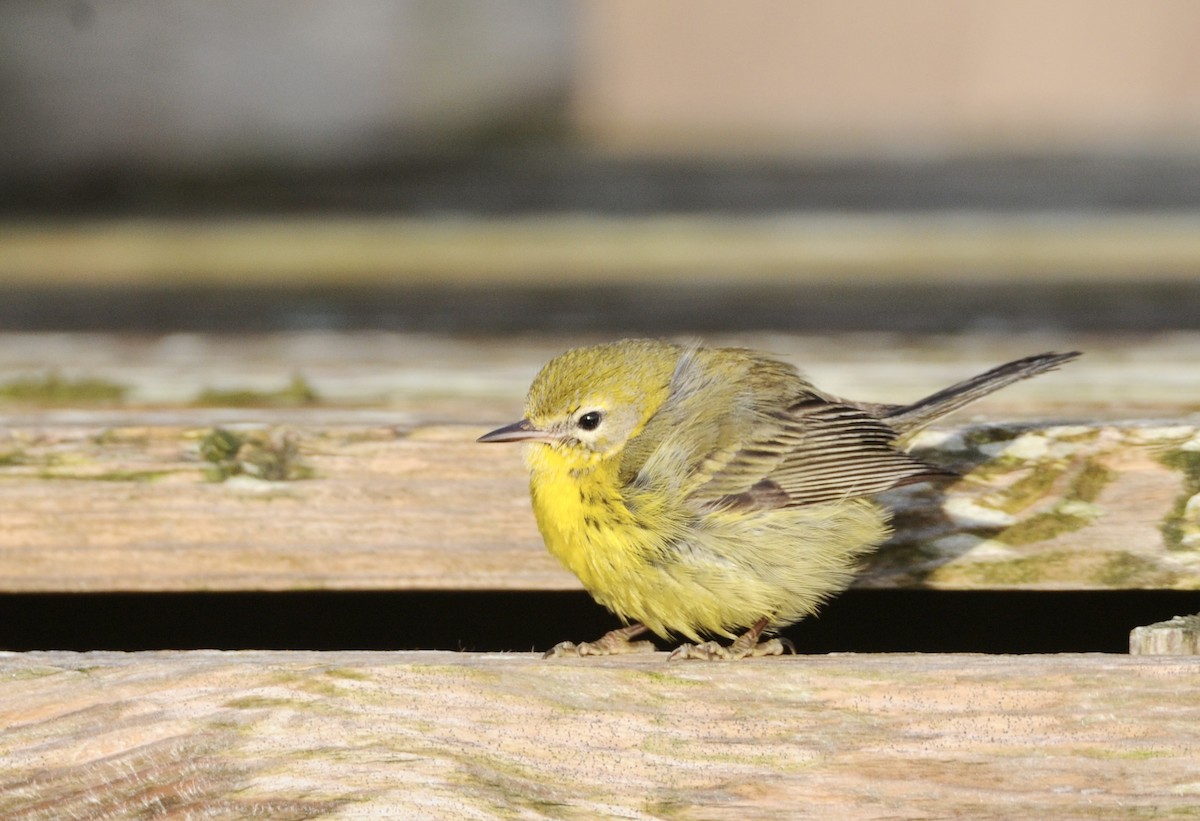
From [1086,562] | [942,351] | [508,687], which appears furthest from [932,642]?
[508,687]

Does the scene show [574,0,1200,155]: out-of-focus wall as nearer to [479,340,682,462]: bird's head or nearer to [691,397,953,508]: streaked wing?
[479,340,682,462]: bird's head

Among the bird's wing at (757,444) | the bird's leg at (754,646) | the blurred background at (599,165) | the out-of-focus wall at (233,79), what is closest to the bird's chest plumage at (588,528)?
the bird's wing at (757,444)

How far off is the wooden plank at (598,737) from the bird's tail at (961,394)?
0.93 metres

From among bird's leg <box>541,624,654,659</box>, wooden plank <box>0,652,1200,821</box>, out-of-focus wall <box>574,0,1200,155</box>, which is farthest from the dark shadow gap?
out-of-focus wall <box>574,0,1200,155</box>

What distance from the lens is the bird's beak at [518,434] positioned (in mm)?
2941

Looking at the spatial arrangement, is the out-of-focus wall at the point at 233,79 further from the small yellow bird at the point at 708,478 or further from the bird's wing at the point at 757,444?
the bird's wing at the point at 757,444

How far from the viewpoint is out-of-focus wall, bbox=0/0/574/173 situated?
23.5ft

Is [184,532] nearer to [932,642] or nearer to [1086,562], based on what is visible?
[1086,562]

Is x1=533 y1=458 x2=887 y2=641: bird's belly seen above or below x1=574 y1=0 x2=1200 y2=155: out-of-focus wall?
below

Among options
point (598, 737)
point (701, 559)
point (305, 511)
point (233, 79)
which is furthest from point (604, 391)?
point (233, 79)

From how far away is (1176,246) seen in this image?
574 centimetres

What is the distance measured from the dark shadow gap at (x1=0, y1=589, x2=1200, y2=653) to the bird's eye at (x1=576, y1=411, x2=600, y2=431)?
539mm

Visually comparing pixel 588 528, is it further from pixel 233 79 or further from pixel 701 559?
pixel 233 79

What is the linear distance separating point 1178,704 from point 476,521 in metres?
1.40
